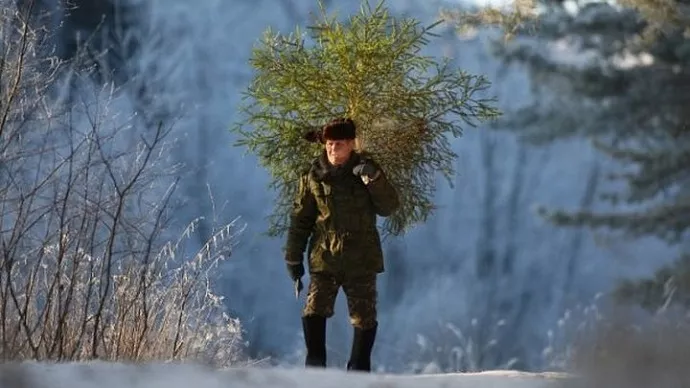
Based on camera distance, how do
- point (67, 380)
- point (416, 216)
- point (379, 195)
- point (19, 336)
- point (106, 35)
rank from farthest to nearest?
1. point (106, 35)
2. point (416, 216)
3. point (379, 195)
4. point (19, 336)
5. point (67, 380)

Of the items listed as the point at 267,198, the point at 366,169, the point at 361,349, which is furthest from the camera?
the point at 267,198

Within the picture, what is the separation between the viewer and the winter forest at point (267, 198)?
5.20 meters

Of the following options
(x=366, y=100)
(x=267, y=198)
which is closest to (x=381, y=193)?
(x=366, y=100)

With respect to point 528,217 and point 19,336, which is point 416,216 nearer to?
point 19,336

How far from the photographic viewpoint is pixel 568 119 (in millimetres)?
8844

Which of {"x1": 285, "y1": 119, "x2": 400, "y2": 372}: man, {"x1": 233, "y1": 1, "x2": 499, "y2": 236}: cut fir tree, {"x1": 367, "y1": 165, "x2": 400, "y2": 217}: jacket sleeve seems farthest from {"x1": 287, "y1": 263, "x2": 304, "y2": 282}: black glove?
{"x1": 233, "y1": 1, "x2": 499, "y2": 236}: cut fir tree

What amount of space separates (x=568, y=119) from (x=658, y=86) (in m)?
0.75

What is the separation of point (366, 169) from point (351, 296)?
657 millimetres

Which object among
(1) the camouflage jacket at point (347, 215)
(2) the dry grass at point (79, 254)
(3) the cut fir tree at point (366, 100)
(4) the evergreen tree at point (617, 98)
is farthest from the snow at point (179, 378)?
(4) the evergreen tree at point (617, 98)

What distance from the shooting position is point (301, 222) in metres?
5.45

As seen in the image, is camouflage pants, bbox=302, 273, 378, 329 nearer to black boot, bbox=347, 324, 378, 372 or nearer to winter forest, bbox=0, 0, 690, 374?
black boot, bbox=347, 324, 378, 372

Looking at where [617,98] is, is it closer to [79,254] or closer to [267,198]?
[79,254]

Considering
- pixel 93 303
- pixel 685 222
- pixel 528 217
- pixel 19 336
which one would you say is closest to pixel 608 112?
pixel 685 222

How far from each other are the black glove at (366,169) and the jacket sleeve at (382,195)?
4 cm
